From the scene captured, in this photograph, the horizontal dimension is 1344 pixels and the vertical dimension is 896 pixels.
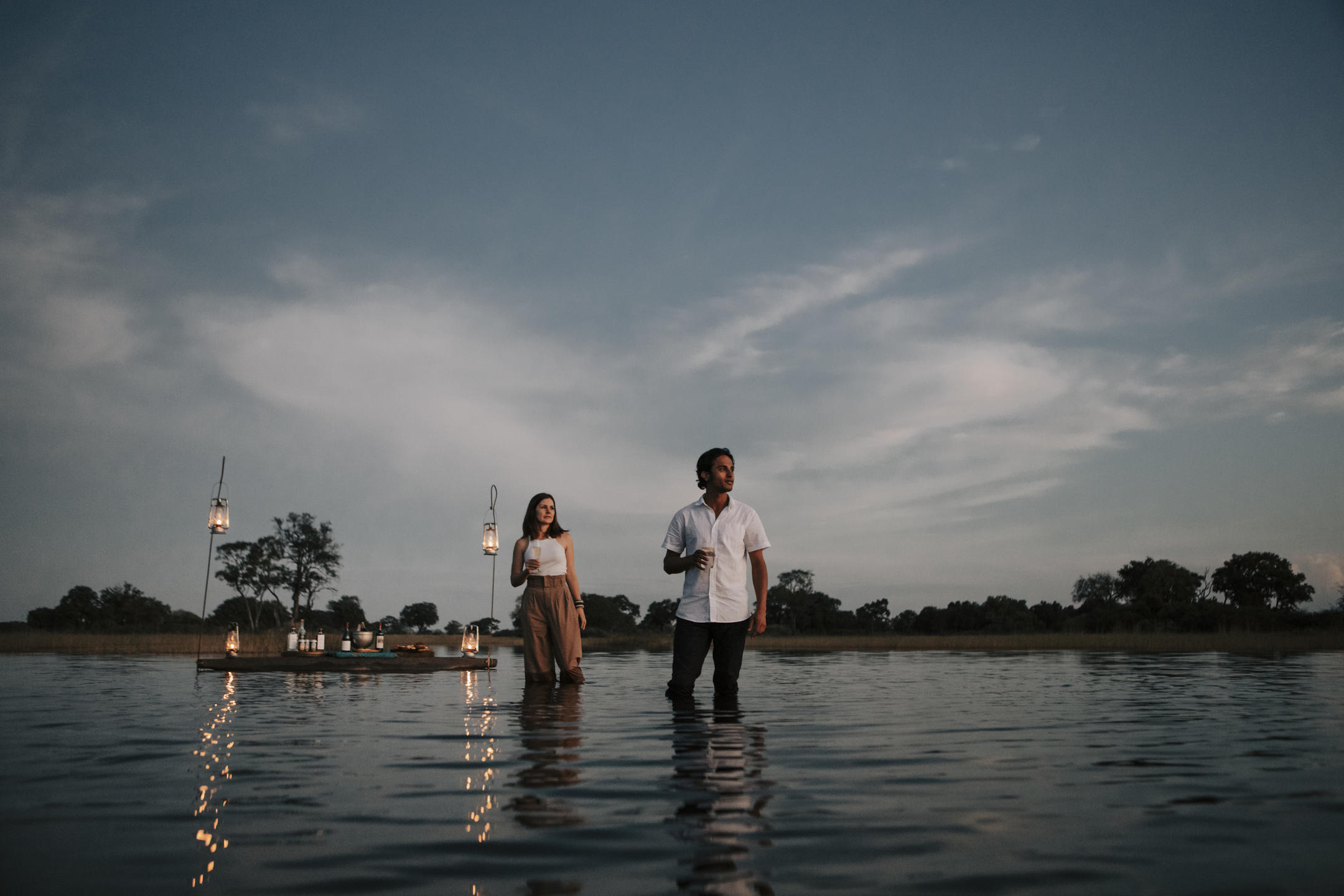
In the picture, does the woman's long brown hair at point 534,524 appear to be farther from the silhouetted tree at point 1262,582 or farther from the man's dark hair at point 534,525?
the silhouetted tree at point 1262,582

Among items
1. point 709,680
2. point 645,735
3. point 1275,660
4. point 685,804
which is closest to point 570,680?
point 709,680

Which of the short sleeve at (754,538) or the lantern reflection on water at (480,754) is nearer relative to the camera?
the lantern reflection on water at (480,754)

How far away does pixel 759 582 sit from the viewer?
25.1 feet

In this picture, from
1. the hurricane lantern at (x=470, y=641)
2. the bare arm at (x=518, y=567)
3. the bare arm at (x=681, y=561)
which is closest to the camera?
the bare arm at (x=681, y=561)

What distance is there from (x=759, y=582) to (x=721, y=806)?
4.90 m

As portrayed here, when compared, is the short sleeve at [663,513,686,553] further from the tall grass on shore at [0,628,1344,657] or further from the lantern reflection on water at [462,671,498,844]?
the tall grass on shore at [0,628,1344,657]

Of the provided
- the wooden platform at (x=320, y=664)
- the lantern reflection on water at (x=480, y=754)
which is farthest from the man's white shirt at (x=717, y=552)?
the wooden platform at (x=320, y=664)

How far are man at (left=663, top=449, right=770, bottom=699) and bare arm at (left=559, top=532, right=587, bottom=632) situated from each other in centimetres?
Answer: 203

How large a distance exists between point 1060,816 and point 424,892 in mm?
1830

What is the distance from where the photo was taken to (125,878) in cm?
199

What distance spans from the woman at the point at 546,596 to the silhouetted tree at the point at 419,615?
13616cm

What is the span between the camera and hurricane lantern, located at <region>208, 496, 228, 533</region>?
51.9 ft

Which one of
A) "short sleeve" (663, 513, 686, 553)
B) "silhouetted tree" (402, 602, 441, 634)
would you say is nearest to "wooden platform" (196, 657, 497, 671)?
"short sleeve" (663, 513, 686, 553)

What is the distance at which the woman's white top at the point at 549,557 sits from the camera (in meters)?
9.20
